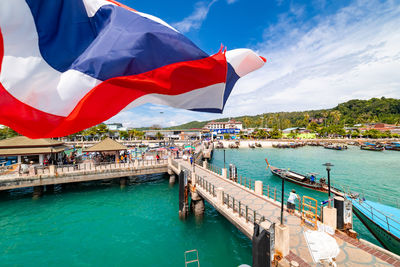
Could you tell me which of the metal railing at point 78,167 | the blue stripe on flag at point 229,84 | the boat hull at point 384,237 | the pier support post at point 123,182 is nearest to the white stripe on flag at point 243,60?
the blue stripe on flag at point 229,84

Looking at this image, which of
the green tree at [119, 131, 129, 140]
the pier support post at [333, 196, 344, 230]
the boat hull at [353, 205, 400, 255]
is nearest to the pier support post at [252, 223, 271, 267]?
the pier support post at [333, 196, 344, 230]

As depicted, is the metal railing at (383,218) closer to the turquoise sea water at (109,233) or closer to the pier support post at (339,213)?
the pier support post at (339,213)

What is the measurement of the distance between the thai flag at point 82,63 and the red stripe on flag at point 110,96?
0.02 m

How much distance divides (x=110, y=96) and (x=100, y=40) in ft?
4.87

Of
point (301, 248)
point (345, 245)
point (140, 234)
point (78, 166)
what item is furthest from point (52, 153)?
point (345, 245)

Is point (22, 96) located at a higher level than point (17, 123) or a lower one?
higher

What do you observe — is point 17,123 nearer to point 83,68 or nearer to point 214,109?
point 83,68

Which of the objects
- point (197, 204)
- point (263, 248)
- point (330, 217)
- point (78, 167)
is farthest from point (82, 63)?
point (78, 167)

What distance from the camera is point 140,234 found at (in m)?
13.7

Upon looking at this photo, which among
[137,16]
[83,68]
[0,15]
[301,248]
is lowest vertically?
[301,248]

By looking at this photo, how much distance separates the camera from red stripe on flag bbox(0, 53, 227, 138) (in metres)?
4.30

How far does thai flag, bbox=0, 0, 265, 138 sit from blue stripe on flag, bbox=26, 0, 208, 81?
0.02 m

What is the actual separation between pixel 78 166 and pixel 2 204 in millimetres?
7663

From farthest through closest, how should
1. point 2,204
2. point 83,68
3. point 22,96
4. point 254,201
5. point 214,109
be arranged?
1. point 2,204
2. point 254,201
3. point 214,109
4. point 83,68
5. point 22,96
